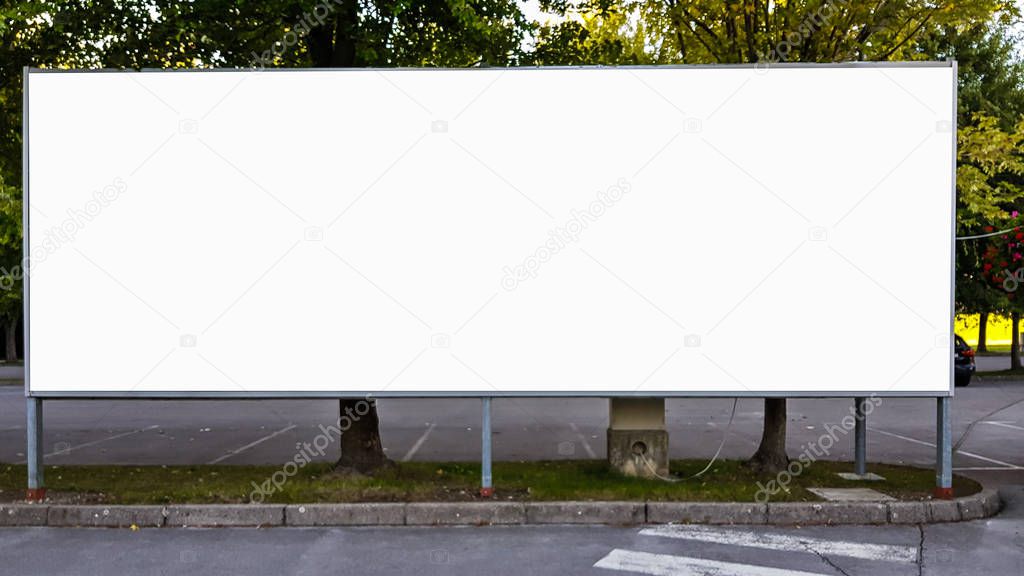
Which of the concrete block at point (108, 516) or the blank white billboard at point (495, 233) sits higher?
the blank white billboard at point (495, 233)

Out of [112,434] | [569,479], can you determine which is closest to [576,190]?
[569,479]

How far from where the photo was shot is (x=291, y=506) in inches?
283

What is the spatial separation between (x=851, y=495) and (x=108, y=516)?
6141 mm

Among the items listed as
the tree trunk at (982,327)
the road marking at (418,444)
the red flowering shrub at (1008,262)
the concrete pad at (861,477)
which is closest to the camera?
the concrete pad at (861,477)

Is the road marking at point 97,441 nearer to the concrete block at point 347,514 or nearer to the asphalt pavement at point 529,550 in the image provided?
the asphalt pavement at point 529,550

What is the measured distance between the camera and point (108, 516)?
281 inches

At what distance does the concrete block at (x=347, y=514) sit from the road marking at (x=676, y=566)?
1.89 meters

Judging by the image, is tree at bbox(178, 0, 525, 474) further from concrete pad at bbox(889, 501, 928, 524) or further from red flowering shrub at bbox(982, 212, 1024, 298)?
red flowering shrub at bbox(982, 212, 1024, 298)

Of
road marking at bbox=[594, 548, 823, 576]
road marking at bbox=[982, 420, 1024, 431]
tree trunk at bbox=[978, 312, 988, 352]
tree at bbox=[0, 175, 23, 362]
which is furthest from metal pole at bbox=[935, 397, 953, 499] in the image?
tree trunk at bbox=[978, 312, 988, 352]

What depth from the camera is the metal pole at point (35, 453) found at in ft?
25.0

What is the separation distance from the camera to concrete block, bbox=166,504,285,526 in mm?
7109

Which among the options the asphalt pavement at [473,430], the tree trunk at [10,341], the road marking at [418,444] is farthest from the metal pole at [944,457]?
the tree trunk at [10,341]

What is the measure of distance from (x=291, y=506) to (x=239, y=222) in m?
2.42

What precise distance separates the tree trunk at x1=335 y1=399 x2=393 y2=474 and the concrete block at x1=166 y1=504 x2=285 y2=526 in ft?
5.27
